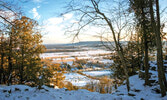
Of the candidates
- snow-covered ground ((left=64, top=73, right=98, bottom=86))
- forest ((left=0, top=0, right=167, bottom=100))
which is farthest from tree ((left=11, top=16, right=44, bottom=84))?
snow-covered ground ((left=64, top=73, right=98, bottom=86))

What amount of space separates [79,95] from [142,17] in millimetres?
7214

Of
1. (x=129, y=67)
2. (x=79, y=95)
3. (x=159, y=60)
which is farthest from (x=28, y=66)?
(x=129, y=67)

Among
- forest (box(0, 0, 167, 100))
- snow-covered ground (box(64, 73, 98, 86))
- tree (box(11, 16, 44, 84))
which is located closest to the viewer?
forest (box(0, 0, 167, 100))

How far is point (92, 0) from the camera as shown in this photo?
7.08m

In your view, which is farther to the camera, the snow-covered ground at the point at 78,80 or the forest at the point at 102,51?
the snow-covered ground at the point at 78,80

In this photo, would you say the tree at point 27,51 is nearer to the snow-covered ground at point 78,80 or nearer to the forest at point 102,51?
the forest at point 102,51

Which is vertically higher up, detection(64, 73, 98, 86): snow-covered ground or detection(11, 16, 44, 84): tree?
detection(11, 16, 44, 84): tree

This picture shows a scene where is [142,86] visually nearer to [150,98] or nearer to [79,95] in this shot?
[150,98]

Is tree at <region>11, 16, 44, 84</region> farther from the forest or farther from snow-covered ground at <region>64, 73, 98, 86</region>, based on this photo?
snow-covered ground at <region>64, 73, 98, 86</region>

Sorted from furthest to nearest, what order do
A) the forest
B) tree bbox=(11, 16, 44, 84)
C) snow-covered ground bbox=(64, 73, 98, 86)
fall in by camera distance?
snow-covered ground bbox=(64, 73, 98, 86)
tree bbox=(11, 16, 44, 84)
the forest

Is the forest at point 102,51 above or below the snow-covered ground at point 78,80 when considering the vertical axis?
above

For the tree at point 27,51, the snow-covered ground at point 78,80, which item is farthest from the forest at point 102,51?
the snow-covered ground at point 78,80

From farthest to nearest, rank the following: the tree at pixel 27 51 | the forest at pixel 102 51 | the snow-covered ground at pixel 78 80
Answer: the snow-covered ground at pixel 78 80 < the tree at pixel 27 51 < the forest at pixel 102 51

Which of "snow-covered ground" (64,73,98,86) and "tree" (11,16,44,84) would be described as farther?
"snow-covered ground" (64,73,98,86)
